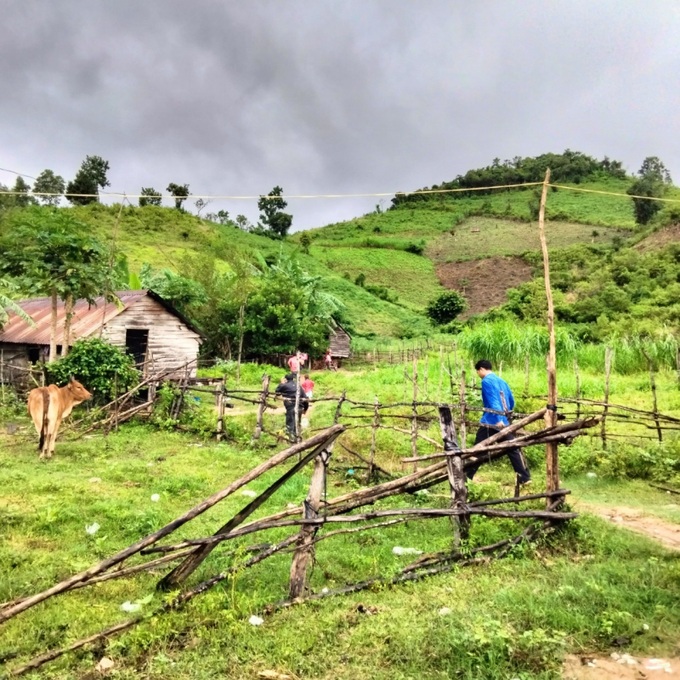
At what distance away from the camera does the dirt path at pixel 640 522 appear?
5.64 meters

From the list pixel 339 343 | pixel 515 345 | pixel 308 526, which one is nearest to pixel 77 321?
pixel 515 345

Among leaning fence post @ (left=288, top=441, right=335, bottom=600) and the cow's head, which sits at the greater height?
the cow's head

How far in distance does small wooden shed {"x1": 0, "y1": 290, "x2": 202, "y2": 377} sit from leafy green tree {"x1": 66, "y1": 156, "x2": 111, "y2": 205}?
36580 millimetres

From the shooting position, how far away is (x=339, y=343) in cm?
3148

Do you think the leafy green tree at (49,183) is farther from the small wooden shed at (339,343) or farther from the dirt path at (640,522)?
the dirt path at (640,522)

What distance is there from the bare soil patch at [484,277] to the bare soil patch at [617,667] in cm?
4312

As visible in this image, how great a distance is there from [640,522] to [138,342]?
51.6 ft

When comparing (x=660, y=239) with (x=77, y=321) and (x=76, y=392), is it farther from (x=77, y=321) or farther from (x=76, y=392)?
(x=76, y=392)

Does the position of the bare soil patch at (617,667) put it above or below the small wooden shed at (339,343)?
below

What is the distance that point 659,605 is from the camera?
3.84 metres

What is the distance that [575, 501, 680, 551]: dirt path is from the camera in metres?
Answer: 5.64

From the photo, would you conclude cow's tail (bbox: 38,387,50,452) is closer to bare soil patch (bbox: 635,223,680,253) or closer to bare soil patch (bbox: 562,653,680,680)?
bare soil patch (bbox: 562,653,680,680)

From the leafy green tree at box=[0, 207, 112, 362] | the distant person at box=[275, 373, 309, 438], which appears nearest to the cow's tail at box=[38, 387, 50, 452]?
the distant person at box=[275, 373, 309, 438]

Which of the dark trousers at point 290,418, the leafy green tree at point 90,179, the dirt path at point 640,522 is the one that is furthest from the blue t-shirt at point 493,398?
the leafy green tree at point 90,179
